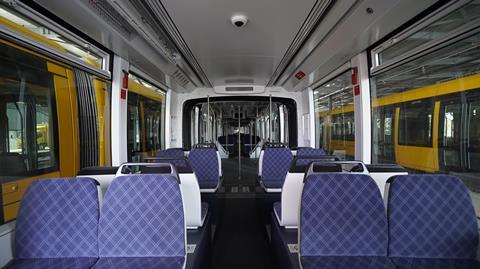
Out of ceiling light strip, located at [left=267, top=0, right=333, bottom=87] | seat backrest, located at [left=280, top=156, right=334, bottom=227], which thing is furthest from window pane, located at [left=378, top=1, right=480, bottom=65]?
seat backrest, located at [left=280, top=156, right=334, bottom=227]

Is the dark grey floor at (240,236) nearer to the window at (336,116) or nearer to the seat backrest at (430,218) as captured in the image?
the seat backrest at (430,218)

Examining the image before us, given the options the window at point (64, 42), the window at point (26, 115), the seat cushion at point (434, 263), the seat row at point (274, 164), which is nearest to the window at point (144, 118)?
the window at point (64, 42)

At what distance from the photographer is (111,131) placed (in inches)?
125

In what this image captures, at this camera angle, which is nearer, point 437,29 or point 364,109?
point 437,29

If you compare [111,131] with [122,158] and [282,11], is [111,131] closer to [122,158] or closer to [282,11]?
[122,158]

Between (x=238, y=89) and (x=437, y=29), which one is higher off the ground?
(x=238, y=89)

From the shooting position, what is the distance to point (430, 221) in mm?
1665

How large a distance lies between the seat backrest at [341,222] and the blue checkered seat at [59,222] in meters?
1.44

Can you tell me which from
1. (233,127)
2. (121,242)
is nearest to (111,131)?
(121,242)

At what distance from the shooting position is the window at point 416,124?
2.49 metres

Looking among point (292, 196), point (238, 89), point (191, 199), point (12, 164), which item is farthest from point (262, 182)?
point (12, 164)

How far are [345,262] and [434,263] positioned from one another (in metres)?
0.57

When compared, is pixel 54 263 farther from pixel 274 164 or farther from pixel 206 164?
pixel 274 164

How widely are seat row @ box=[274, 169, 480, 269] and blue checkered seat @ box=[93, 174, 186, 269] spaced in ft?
2.77
